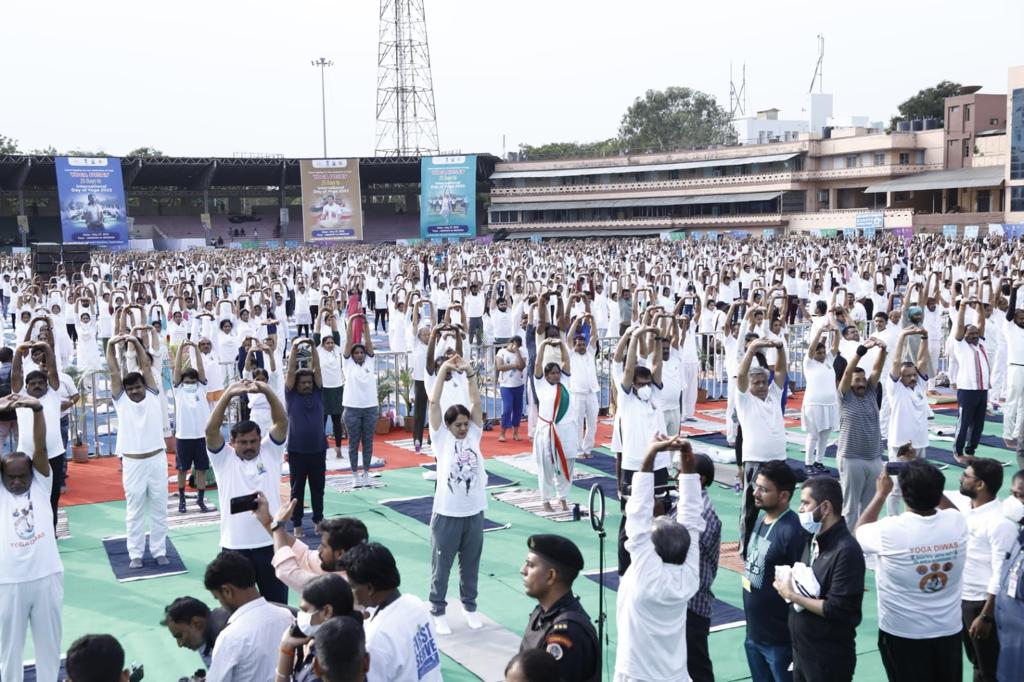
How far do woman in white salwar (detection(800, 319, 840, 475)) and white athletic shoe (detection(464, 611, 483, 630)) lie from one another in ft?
15.4

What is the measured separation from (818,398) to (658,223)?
66.1 meters

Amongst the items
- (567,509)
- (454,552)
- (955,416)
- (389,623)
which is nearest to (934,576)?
(389,623)

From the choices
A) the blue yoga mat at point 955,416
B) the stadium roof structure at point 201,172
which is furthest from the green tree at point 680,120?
the blue yoga mat at point 955,416

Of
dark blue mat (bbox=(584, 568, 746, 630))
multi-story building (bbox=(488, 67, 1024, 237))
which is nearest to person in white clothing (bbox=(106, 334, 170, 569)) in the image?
dark blue mat (bbox=(584, 568, 746, 630))

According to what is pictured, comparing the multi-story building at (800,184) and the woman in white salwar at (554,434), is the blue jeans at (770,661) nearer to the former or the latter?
the woman in white salwar at (554,434)

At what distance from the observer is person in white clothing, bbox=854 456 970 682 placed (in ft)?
15.5

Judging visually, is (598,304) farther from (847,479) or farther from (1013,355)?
(847,479)

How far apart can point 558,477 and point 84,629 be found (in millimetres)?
4496

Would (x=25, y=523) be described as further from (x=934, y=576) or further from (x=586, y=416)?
(x=586, y=416)

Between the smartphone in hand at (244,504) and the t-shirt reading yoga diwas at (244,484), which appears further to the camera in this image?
the t-shirt reading yoga diwas at (244,484)

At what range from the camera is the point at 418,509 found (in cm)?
1009

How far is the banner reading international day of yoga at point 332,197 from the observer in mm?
58625

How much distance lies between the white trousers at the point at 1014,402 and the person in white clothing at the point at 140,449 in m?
9.07

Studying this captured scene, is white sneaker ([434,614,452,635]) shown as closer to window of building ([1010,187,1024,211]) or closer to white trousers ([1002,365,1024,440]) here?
white trousers ([1002,365,1024,440])
